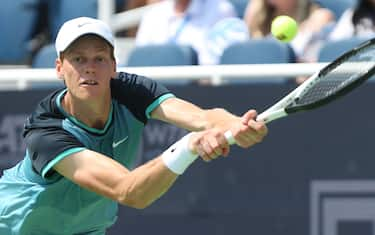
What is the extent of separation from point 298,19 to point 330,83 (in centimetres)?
262

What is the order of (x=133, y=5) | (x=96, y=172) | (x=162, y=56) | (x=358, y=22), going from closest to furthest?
(x=96, y=172) < (x=358, y=22) < (x=162, y=56) < (x=133, y=5)

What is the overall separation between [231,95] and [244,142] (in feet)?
7.87

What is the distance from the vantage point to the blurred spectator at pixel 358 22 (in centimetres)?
660

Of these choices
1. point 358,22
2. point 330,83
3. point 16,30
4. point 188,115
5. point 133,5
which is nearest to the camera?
point 330,83

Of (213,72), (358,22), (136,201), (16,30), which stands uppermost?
(16,30)

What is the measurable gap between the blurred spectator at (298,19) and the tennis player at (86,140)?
7.17ft

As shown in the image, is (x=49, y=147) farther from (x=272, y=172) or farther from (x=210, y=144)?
(x=272, y=172)

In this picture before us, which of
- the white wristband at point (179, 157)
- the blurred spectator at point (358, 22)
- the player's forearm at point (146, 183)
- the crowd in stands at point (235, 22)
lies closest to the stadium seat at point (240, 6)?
the crowd in stands at point (235, 22)

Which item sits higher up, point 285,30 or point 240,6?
point 240,6

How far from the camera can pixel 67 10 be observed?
796cm

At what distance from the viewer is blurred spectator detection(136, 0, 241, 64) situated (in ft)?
23.3

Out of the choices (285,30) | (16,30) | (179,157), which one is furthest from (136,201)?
(16,30)

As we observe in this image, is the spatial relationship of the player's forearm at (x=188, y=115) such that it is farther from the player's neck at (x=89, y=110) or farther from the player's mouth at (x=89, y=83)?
the player's mouth at (x=89, y=83)

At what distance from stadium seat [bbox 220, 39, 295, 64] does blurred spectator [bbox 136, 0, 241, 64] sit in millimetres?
321
